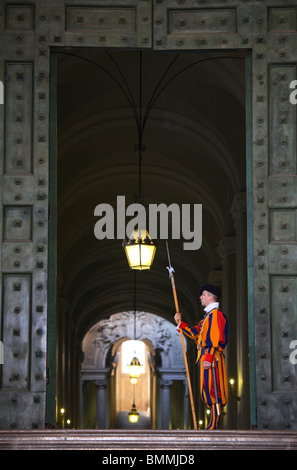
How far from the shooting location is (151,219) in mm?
27250

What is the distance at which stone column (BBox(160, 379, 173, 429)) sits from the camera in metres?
54.7

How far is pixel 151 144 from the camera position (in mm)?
21547

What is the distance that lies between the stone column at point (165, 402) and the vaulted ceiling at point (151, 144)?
78.2ft

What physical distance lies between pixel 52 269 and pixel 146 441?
3.23 m

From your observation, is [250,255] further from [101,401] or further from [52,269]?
[101,401]

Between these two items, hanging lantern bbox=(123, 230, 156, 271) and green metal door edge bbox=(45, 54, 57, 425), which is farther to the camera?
hanging lantern bbox=(123, 230, 156, 271)

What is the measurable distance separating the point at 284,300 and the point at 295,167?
143 cm

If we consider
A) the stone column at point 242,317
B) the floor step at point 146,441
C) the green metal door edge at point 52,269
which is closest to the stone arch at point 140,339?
the stone column at point 242,317

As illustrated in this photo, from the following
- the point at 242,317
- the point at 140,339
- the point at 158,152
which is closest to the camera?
the point at 242,317

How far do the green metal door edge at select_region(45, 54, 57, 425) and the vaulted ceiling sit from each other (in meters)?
3.03

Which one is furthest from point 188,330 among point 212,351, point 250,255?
point 250,255

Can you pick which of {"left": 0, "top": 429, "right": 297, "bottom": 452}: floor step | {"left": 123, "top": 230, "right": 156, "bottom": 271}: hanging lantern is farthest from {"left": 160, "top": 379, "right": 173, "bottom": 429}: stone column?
{"left": 0, "top": 429, "right": 297, "bottom": 452}: floor step

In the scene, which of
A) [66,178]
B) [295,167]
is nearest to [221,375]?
[295,167]

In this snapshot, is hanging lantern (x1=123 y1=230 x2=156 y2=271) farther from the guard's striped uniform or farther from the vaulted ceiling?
the guard's striped uniform
